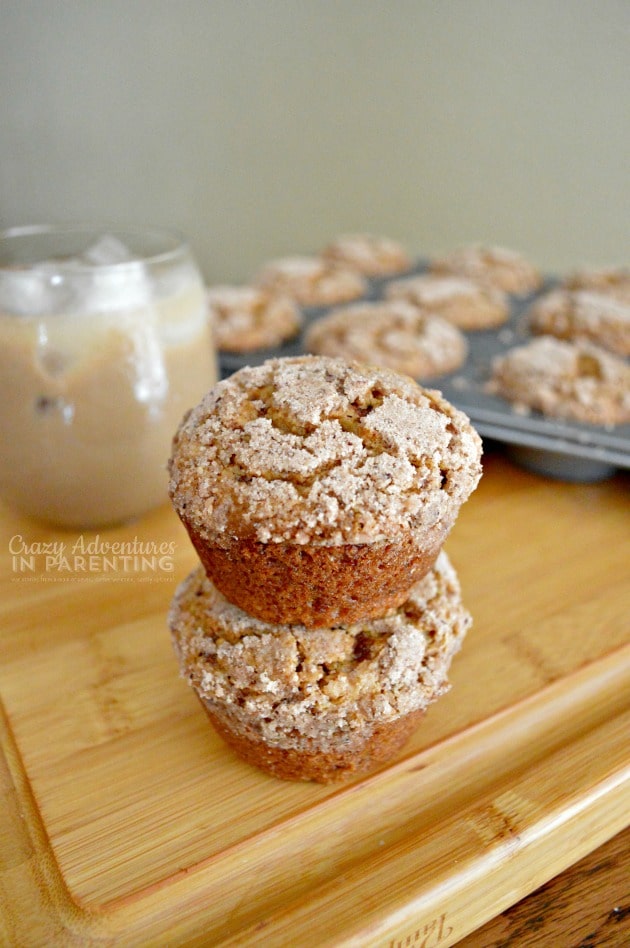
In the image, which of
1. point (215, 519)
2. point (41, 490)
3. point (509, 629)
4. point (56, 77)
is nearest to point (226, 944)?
point (215, 519)

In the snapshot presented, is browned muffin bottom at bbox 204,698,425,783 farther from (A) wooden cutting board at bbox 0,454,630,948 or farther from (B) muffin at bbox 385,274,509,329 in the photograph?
(B) muffin at bbox 385,274,509,329

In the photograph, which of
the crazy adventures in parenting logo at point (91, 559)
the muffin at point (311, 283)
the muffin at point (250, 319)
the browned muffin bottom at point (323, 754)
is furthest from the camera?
the muffin at point (311, 283)

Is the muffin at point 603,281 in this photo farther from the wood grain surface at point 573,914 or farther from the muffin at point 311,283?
the wood grain surface at point 573,914

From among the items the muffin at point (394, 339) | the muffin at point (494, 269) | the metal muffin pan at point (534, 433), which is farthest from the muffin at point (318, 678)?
the muffin at point (494, 269)

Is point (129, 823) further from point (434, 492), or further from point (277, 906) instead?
point (434, 492)

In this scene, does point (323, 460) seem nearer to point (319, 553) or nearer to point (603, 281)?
point (319, 553)
